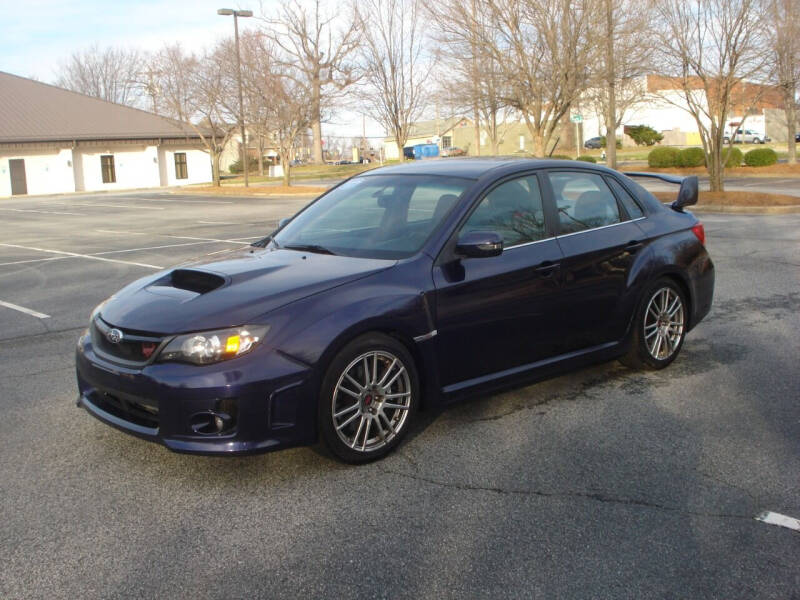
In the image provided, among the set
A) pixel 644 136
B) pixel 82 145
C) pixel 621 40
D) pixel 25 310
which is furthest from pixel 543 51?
pixel 644 136

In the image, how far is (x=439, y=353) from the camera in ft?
15.6

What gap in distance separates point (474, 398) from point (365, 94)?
33.1 meters

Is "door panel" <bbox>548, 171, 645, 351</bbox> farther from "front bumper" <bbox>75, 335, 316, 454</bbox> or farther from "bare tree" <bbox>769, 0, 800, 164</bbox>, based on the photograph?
"bare tree" <bbox>769, 0, 800, 164</bbox>

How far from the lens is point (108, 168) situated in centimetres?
5512

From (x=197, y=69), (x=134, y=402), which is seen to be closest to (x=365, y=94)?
(x=197, y=69)

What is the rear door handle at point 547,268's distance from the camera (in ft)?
17.3

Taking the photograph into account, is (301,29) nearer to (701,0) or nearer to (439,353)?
(701,0)

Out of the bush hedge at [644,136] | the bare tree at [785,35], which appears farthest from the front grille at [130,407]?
the bush hedge at [644,136]

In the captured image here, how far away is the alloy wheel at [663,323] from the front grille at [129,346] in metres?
3.50

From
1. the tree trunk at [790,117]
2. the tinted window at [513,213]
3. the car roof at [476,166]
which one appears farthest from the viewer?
the tree trunk at [790,117]

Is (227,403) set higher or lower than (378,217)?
lower

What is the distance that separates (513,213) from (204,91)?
42.9m

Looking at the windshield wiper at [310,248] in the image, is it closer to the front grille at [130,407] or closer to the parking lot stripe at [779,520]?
the front grille at [130,407]

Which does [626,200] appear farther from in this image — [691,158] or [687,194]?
[691,158]
